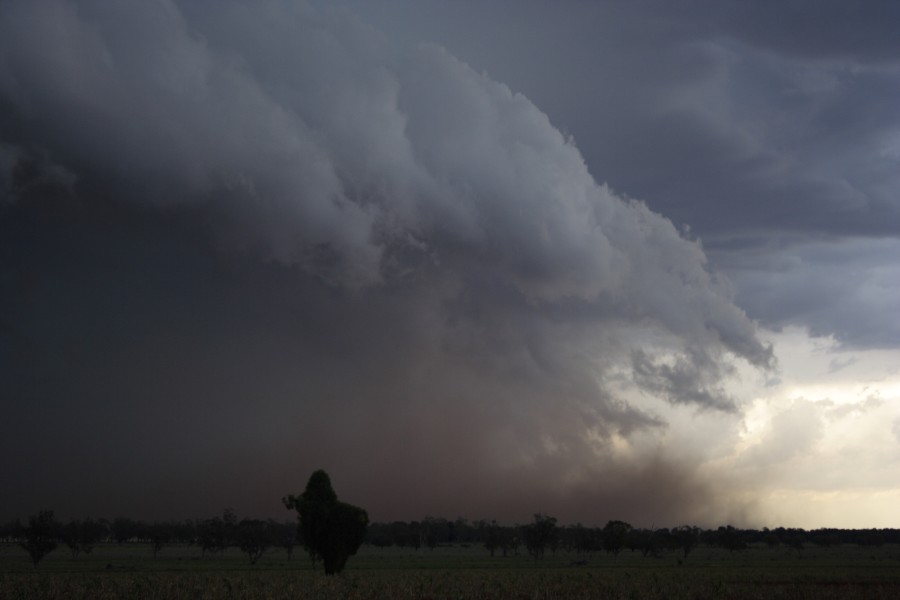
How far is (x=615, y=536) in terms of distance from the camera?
17075 centimetres

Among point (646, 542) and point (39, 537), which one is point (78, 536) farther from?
point (646, 542)

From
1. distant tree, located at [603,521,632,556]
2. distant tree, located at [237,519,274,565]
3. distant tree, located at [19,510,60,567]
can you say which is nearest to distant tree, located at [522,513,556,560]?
distant tree, located at [603,521,632,556]

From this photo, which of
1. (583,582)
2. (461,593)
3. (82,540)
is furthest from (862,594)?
(82,540)

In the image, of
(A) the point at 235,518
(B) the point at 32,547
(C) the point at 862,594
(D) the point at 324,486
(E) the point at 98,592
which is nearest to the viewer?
(E) the point at 98,592

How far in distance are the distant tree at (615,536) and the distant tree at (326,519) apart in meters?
109

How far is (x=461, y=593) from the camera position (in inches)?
2370

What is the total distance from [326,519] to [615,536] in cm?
11290

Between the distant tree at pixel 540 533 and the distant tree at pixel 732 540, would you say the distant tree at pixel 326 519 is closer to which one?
the distant tree at pixel 540 533

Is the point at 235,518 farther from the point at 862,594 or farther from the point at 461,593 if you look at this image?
the point at 862,594

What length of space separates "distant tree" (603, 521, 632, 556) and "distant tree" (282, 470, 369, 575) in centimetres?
10900

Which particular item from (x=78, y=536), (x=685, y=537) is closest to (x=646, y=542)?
(x=685, y=537)

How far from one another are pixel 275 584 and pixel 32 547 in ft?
182

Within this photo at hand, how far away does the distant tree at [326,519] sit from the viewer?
231 ft

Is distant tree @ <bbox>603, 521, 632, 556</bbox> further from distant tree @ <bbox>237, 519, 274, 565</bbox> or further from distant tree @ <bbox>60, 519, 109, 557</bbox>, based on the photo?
distant tree @ <bbox>60, 519, 109, 557</bbox>
